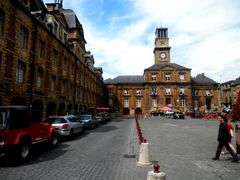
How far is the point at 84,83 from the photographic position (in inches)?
1331

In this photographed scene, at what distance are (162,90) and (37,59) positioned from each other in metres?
50.5

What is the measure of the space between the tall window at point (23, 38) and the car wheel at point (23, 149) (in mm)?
10162

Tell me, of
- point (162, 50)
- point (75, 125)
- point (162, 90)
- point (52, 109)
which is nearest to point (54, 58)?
point (52, 109)

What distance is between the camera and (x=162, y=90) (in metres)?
64.1

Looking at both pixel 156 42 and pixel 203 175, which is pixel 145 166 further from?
pixel 156 42

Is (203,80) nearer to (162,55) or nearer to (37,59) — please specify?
(162,55)

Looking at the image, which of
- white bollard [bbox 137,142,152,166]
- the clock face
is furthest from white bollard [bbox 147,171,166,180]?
→ the clock face

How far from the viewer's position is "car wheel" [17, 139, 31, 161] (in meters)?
7.45

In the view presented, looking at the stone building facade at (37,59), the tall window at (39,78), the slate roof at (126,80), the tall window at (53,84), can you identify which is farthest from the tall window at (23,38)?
the slate roof at (126,80)

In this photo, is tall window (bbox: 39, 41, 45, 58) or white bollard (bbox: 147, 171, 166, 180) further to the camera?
tall window (bbox: 39, 41, 45, 58)

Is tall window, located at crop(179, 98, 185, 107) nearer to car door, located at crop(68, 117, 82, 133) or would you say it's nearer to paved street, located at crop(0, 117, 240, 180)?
car door, located at crop(68, 117, 82, 133)

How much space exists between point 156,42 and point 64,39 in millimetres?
51041

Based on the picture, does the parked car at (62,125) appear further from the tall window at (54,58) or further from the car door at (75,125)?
the tall window at (54,58)

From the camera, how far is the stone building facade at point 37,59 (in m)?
14.0
